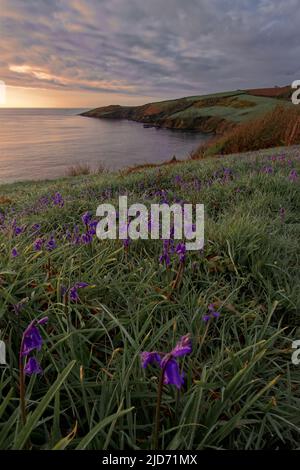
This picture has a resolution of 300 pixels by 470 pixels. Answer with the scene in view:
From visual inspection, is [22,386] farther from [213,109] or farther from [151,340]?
[213,109]

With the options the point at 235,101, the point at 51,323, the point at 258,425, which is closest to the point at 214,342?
the point at 258,425

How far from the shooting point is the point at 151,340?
177 cm

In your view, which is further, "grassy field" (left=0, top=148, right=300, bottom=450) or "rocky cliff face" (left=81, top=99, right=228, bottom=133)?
"rocky cliff face" (left=81, top=99, right=228, bottom=133)

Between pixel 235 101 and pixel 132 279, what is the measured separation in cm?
6348

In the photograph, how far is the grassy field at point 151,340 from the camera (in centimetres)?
139

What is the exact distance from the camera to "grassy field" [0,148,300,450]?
1.39 m

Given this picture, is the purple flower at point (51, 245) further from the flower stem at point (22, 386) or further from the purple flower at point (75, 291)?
the flower stem at point (22, 386)

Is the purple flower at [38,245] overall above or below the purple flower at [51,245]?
above

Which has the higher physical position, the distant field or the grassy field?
the distant field

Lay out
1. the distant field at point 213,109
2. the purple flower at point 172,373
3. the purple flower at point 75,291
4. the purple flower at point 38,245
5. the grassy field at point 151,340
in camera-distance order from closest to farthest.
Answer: the purple flower at point 172,373 < the grassy field at point 151,340 < the purple flower at point 75,291 < the purple flower at point 38,245 < the distant field at point 213,109

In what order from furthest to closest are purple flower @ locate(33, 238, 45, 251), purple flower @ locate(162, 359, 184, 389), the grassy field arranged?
purple flower @ locate(33, 238, 45, 251), the grassy field, purple flower @ locate(162, 359, 184, 389)

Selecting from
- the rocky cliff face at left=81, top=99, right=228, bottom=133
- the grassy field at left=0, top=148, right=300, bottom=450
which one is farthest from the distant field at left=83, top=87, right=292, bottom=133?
the grassy field at left=0, top=148, right=300, bottom=450

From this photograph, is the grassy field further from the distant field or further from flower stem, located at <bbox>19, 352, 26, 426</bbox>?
the distant field

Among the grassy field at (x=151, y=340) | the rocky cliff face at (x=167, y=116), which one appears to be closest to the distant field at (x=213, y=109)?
the rocky cliff face at (x=167, y=116)
